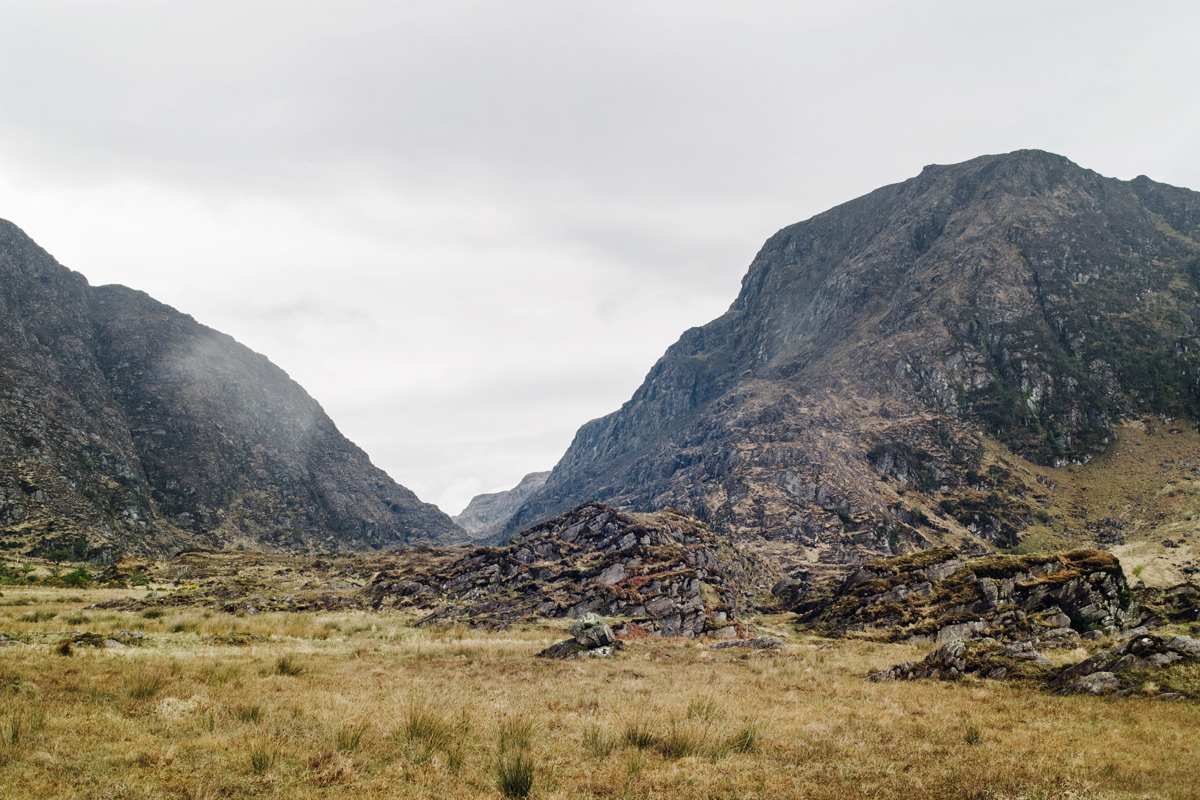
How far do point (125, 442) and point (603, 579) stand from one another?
156 meters

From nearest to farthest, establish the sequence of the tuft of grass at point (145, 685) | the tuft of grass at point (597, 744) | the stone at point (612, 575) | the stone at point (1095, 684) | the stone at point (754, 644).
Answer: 1. the tuft of grass at point (597, 744)
2. the tuft of grass at point (145, 685)
3. the stone at point (1095, 684)
4. the stone at point (754, 644)
5. the stone at point (612, 575)

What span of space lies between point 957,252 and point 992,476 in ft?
315

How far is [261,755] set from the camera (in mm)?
8719

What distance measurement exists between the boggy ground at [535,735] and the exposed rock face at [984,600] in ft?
33.9

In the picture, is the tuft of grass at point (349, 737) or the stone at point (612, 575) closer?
the tuft of grass at point (349, 737)

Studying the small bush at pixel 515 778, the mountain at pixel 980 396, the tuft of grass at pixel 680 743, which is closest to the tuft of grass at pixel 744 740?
the tuft of grass at pixel 680 743

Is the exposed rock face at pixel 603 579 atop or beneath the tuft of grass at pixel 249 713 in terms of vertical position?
beneath

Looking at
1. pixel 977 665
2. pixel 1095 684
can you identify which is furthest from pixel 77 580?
pixel 1095 684

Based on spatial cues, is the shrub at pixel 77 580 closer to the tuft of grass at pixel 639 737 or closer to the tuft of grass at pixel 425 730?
the tuft of grass at pixel 425 730

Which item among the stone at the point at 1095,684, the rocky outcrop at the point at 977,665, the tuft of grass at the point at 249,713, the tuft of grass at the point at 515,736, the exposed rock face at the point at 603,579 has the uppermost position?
the tuft of grass at the point at 249,713

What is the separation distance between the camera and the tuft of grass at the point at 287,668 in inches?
695

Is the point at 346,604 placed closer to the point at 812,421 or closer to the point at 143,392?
the point at 812,421

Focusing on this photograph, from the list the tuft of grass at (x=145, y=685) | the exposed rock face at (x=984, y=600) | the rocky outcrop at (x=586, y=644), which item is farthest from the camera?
Answer: the exposed rock face at (x=984, y=600)

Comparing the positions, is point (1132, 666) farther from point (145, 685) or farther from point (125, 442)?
point (125, 442)
